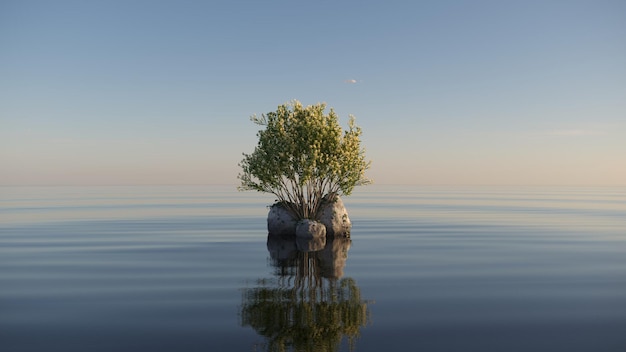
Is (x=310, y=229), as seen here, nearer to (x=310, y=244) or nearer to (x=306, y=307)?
(x=310, y=244)

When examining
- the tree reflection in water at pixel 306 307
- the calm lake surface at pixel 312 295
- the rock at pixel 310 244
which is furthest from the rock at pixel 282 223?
the tree reflection in water at pixel 306 307

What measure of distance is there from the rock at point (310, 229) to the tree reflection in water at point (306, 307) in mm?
11064

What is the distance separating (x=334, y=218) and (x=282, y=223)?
408cm

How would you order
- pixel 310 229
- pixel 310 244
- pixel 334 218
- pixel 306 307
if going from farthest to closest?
pixel 334 218, pixel 310 229, pixel 310 244, pixel 306 307

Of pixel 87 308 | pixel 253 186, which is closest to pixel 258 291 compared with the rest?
pixel 87 308

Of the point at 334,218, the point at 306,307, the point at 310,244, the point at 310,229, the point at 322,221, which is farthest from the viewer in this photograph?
the point at 322,221

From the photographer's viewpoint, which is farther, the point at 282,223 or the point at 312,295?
the point at 282,223

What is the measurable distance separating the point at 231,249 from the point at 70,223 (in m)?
27.3

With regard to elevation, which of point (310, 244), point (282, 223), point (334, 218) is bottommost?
point (310, 244)

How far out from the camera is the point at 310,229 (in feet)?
126

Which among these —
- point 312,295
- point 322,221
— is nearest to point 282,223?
point 322,221

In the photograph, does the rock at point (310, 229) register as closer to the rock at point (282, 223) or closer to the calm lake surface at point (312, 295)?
the rock at point (282, 223)

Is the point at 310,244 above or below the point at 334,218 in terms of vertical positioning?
below

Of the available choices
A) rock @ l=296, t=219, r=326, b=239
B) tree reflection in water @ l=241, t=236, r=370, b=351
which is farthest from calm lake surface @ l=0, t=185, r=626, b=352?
rock @ l=296, t=219, r=326, b=239
